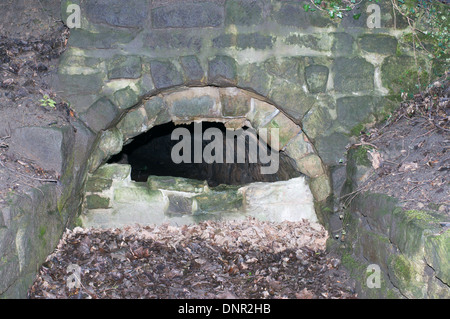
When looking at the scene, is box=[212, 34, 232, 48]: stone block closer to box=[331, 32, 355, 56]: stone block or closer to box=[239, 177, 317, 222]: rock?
box=[331, 32, 355, 56]: stone block

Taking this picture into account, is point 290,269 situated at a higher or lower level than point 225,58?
lower

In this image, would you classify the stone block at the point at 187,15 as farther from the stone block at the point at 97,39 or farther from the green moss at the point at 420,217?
the green moss at the point at 420,217

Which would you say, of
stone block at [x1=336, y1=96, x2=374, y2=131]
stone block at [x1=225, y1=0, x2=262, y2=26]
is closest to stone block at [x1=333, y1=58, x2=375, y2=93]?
stone block at [x1=336, y1=96, x2=374, y2=131]

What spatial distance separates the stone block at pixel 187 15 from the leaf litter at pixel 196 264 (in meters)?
2.10

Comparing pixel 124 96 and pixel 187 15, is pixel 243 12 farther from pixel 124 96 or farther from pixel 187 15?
pixel 124 96

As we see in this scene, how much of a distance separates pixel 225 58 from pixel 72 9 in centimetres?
156

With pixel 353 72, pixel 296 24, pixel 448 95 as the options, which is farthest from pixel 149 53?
pixel 448 95

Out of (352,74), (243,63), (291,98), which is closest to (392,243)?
(291,98)

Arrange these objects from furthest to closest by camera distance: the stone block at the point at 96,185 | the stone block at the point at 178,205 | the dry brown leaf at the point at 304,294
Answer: the stone block at the point at 178,205, the stone block at the point at 96,185, the dry brown leaf at the point at 304,294

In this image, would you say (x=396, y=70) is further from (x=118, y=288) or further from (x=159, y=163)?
(x=159, y=163)

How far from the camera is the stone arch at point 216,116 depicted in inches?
182

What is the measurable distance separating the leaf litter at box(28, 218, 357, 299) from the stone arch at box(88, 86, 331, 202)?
690 millimetres

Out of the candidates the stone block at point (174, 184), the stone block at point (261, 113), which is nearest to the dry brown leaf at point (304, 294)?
the stone block at point (174, 184)

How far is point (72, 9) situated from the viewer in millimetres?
4266
